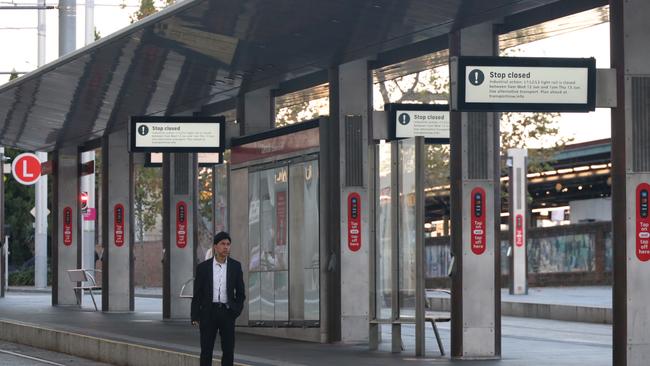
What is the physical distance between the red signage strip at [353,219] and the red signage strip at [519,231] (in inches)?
749

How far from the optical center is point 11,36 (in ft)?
186

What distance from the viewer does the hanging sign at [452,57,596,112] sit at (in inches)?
603

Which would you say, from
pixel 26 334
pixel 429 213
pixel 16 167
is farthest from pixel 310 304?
pixel 429 213

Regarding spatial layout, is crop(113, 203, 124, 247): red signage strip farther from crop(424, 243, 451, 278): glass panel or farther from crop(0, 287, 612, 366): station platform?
crop(424, 243, 451, 278): glass panel

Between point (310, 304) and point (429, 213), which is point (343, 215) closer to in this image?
point (310, 304)

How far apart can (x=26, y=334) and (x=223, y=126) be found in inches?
198

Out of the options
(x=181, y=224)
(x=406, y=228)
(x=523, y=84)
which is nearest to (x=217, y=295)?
(x=523, y=84)

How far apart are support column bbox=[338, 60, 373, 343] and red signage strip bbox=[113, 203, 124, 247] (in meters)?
12.3

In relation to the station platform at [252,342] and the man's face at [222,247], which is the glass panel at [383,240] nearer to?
the station platform at [252,342]

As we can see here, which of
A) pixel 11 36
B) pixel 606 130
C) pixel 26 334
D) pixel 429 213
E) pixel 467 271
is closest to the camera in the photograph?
pixel 467 271

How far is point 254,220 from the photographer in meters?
23.2

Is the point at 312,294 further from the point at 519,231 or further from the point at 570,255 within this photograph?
the point at 570,255

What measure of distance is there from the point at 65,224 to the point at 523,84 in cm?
2206

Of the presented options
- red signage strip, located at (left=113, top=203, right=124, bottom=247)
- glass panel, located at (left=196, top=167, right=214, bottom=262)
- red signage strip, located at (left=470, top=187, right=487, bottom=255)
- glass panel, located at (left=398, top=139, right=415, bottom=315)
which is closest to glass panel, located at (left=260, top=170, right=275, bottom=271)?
glass panel, located at (left=398, top=139, right=415, bottom=315)
